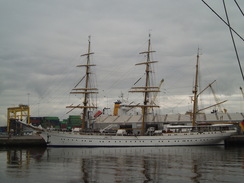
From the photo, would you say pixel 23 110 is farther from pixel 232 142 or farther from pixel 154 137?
pixel 232 142

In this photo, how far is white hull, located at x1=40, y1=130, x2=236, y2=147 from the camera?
55.9 m

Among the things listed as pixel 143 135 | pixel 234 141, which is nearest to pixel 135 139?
pixel 143 135

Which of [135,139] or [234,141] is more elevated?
[135,139]

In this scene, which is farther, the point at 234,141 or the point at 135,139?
the point at 234,141

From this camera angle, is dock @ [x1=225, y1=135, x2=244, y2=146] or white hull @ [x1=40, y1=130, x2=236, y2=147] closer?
white hull @ [x1=40, y1=130, x2=236, y2=147]

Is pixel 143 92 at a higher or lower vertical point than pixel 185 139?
higher

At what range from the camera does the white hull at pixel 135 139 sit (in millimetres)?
55875

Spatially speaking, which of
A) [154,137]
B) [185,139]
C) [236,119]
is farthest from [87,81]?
[236,119]

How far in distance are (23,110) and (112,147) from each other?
31.7 metres

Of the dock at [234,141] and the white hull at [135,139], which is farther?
the dock at [234,141]

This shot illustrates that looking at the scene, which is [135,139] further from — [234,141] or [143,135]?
[234,141]

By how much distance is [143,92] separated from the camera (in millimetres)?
66250

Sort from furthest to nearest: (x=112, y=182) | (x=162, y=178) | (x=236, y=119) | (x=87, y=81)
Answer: (x=236, y=119) → (x=87, y=81) → (x=162, y=178) → (x=112, y=182)

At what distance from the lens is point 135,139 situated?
57.8m
